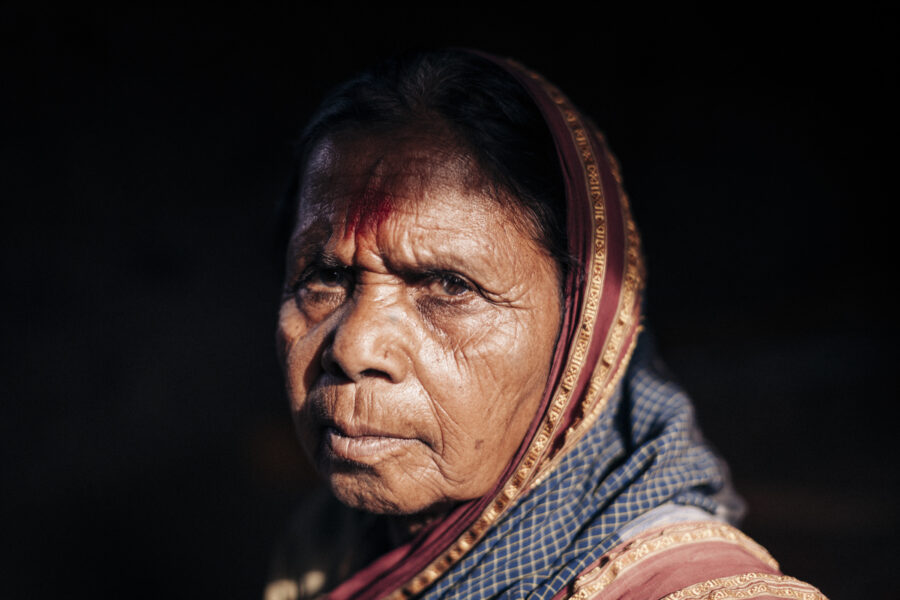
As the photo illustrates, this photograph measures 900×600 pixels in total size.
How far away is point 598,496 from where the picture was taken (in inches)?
56.3

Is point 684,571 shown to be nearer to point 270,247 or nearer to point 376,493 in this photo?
point 376,493

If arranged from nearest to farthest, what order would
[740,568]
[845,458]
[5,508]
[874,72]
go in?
[740,568]
[874,72]
[845,458]
[5,508]

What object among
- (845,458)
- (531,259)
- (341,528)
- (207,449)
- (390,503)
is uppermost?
(531,259)

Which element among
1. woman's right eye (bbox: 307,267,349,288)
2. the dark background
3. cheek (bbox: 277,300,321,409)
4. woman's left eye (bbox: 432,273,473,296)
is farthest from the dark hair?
the dark background

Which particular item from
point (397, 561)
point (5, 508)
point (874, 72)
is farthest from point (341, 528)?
point (874, 72)

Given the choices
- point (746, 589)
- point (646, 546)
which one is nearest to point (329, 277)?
point (646, 546)

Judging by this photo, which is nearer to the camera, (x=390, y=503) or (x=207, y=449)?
(x=390, y=503)

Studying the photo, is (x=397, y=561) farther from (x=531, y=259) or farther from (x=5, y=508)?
(x=5, y=508)

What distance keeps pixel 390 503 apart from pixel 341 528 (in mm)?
906

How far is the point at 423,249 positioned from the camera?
1.35 meters

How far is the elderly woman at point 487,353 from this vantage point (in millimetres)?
1341

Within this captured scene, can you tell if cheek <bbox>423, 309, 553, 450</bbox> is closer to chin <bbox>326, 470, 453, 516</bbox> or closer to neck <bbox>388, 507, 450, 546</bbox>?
chin <bbox>326, 470, 453, 516</bbox>

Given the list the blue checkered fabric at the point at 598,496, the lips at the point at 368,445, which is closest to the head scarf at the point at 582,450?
the blue checkered fabric at the point at 598,496

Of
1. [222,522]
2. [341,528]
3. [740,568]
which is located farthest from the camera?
[222,522]
